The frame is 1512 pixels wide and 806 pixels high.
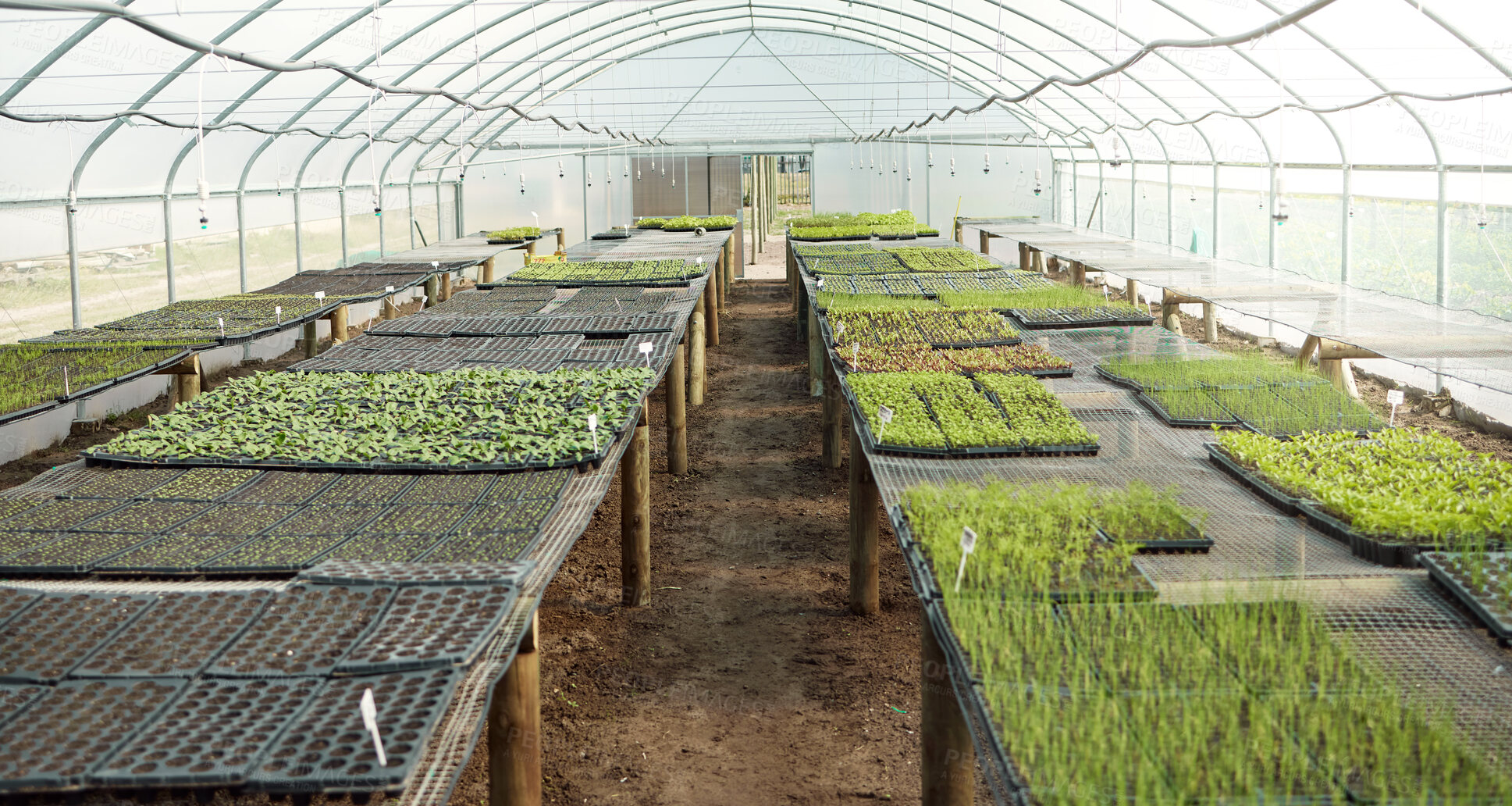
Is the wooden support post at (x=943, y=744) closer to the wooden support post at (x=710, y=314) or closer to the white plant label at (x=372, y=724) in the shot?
the white plant label at (x=372, y=724)

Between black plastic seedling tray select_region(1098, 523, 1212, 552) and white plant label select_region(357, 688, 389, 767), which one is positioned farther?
black plastic seedling tray select_region(1098, 523, 1212, 552)

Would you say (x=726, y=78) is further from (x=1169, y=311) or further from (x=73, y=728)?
(x=73, y=728)

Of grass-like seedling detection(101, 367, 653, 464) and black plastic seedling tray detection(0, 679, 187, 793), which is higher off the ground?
grass-like seedling detection(101, 367, 653, 464)

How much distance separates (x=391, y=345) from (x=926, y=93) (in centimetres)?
1737

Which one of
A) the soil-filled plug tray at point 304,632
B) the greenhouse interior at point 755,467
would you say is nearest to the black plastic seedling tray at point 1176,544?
the greenhouse interior at point 755,467

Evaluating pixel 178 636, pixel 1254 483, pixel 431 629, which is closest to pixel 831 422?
pixel 1254 483

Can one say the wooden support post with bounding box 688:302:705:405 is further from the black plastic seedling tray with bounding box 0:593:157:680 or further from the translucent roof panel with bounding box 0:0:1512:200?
the black plastic seedling tray with bounding box 0:593:157:680

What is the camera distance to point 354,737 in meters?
2.79

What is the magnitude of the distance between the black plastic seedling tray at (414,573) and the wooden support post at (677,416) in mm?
5695

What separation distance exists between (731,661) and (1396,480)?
11.0 feet

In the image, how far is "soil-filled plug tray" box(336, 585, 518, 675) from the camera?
319 cm

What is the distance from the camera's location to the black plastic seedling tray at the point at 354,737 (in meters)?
2.57

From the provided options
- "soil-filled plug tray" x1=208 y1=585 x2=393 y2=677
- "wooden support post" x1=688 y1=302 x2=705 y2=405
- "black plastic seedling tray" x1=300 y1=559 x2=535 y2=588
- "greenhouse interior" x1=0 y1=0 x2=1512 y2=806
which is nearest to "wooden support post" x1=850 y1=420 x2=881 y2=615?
"greenhouse interior" x1=0 y1=0 x2=1512 y2=806

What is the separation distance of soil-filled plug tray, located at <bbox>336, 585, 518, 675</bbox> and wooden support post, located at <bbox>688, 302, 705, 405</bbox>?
27.5 ft
